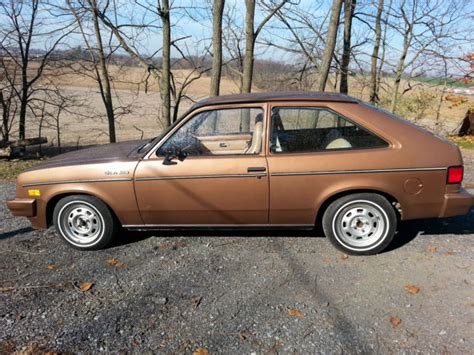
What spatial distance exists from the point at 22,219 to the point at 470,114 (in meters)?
13.8

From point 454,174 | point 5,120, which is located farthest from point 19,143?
point 454,174

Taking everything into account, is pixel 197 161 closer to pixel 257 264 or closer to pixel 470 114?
pixel 257 264

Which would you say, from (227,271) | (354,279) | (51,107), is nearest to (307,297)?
(354,279)

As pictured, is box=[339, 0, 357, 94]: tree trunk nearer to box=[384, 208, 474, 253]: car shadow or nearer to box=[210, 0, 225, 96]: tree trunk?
box=[210, 0, 225, 96]: tree trunk

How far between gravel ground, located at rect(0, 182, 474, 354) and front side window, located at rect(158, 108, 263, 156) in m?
1.05

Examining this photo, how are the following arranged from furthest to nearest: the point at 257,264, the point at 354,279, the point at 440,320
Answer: the point at 257,264 → the point at 354,279 → the point at 440,320

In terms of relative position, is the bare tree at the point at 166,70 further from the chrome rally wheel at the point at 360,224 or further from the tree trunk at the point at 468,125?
the tree trunk at the point at 468,125

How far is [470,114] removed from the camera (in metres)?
12.7

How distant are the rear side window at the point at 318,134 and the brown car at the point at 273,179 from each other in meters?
0.01

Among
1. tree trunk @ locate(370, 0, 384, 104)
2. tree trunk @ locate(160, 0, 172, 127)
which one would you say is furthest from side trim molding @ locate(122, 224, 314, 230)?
tree trunk @ locate(370, 0, 384, 104)

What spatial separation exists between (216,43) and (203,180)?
19.1 ft

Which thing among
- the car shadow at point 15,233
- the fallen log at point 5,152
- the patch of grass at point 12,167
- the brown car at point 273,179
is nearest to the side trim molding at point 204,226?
the brown car at point 273,179

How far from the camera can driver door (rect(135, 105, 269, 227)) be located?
11.7ft

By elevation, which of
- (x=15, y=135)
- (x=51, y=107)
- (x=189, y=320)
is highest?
(x=51, y=107)
